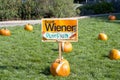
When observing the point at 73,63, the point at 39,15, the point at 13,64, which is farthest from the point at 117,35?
the point at 39,15

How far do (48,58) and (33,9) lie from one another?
30.5ft

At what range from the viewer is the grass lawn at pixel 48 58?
6.18 m

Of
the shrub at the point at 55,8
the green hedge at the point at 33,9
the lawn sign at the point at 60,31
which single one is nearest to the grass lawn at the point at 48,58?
the lawn sign at the point at 60,31

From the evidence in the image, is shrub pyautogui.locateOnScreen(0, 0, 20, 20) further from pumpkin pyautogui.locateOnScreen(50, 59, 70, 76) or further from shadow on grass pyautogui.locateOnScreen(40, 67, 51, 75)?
pumpkin pyautogui.locateOnScreen(50, 59, 70, 76)

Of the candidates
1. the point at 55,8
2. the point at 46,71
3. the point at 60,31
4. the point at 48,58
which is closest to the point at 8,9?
the point at 55,8

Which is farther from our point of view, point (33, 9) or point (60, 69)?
point (33, 9)

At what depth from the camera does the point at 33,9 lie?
54.2 feet

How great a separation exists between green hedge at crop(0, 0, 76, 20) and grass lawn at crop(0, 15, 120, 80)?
465 cm

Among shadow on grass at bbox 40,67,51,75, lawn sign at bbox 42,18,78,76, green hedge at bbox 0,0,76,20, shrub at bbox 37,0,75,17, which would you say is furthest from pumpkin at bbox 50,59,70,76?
shrub at bbox 37,0,75,17

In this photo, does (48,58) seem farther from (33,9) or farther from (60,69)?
(33,9)

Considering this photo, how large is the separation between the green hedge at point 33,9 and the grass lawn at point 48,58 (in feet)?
15.3

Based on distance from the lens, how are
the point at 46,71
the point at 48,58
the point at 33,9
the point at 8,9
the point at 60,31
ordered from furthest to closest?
the point at 33,9
the point at 8,9
the point at 48,58
the point at 46,71
the point at 60,31

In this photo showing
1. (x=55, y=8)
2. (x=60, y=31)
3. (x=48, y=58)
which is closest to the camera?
(x=60, y=31)

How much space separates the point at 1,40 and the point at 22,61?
10.2ft
